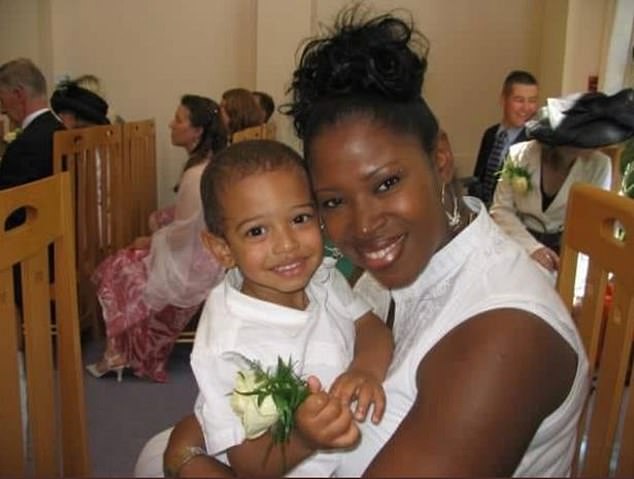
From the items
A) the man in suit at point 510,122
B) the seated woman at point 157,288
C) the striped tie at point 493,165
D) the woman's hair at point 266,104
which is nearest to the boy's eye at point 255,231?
the seated woman at point 157,288

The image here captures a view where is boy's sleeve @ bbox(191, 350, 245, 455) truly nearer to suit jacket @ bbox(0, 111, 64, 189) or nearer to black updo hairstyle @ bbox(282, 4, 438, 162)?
black updo hairstyle @ bbox(282, 4, 438, 162)

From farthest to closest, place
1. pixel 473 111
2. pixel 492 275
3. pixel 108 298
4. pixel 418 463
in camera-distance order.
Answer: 1. pixel 473 111
2. pixel 108 298
3. pixel 492 275
4. pixel 418 463

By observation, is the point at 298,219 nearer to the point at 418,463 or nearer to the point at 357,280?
the point at 357,280

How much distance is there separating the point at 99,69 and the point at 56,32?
1.42 ft

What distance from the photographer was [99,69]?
552 centimetres

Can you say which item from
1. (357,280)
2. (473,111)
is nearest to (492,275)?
(357,280)

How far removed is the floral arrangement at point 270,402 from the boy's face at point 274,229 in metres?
0.22

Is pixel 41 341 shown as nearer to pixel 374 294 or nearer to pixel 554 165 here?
pixel 374 294

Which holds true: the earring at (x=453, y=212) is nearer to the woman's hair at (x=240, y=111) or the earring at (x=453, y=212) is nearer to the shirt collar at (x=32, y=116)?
the shirt collar at (x=32, y=116)

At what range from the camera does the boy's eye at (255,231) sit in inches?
43.6

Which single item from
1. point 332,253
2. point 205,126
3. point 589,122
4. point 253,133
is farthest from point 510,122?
point 332,253

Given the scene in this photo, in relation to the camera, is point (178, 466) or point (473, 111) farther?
point (473, 111)

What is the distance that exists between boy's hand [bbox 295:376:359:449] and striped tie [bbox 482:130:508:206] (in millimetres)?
3452

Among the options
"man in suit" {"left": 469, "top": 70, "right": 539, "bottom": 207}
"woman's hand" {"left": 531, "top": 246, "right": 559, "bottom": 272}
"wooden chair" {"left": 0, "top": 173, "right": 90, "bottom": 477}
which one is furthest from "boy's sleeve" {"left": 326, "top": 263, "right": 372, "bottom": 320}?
"man in suit" {"left": 469, "top": 70, "right": 539, "bottom": 207}
